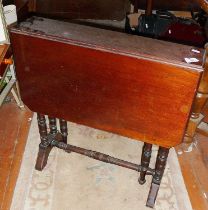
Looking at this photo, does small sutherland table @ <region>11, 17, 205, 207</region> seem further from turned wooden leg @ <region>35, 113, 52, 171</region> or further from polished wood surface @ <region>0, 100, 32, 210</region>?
polished wood surface @ <region>0, 100, 32, 210</region>

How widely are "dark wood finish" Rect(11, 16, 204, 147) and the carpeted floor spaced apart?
0.50 metres

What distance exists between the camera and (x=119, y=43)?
1349 millimetres

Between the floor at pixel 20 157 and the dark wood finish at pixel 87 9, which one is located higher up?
the dark wood finish at pixel 87 9

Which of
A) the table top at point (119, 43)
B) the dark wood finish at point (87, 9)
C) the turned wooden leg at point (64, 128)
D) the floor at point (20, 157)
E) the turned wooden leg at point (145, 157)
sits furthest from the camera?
the dark wood finish at point (87, 9)

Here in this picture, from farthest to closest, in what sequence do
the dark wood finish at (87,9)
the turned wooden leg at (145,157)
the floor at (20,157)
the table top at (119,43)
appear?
the dark wood finish at (87,9)
the floor at (20,157)
the turned wooden leg at (145,157)
the table top at (119,43)

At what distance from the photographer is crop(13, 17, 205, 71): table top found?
1257 millimetres

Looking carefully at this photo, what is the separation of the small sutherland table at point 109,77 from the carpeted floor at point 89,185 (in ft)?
1.22

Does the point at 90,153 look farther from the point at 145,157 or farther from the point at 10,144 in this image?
the point at 10,144

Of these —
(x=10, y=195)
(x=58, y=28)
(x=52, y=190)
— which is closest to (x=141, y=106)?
(x=58, y=28)

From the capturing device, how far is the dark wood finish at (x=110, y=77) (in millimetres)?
1275

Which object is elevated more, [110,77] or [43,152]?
[110,77]

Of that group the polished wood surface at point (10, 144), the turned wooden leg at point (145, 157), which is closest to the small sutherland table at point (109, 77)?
the turned wooden leg at point (145, 157)

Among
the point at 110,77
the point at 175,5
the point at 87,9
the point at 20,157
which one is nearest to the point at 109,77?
the point at 110,77

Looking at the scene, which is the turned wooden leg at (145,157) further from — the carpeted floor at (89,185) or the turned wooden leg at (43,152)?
the turned wooden leg at (43,152)
